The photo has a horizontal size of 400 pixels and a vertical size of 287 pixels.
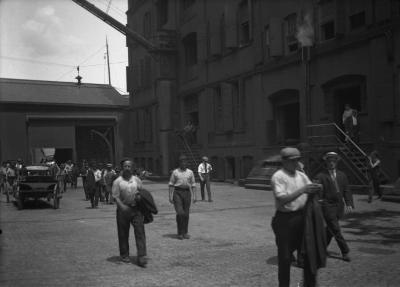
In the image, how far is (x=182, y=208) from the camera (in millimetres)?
11047

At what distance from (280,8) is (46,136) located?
1119 inches

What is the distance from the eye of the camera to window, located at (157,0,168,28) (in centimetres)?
3978

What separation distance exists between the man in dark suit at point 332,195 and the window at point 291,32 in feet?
54.8

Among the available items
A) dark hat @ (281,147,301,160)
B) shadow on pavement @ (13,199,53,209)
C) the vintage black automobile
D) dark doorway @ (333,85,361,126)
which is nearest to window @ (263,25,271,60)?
dark doorway @ (333,85,361,126)

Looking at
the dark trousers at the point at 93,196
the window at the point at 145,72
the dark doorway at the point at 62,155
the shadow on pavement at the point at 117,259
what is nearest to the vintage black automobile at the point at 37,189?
the dark trousers at the point at 93,196

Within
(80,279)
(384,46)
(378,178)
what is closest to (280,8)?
(384,46)

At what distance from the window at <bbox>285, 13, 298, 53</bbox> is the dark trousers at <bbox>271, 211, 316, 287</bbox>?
19681 mm

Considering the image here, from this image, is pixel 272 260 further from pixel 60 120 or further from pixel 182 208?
pixel 60 120

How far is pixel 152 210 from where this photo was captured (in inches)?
333

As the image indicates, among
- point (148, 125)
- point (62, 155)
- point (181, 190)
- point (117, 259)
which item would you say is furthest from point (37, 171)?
point (62, 155)

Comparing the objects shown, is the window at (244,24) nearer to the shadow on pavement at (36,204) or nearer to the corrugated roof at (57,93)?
the shadow on pavement at (36,204)

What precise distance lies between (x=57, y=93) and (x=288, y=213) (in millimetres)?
46169

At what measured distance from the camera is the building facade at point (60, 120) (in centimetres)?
4419

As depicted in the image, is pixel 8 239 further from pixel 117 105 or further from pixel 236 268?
pixel 117 105
